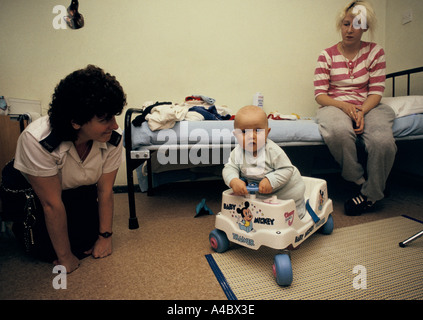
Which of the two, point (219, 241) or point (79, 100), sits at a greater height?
point (79, 100)

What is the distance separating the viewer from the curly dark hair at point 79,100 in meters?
0.81

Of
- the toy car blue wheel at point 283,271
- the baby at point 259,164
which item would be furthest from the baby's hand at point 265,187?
the toy car blue wheel at point 283,271

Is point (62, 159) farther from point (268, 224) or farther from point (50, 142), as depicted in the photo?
point (268, 224)

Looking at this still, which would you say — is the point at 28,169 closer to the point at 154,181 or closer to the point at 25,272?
the point at 25,272

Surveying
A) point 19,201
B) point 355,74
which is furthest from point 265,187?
point 355,74

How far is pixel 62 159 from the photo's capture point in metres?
0.87

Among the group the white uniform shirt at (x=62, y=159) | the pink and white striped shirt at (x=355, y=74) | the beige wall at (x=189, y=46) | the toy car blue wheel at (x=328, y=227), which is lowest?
the toy car blue wheel at (x=328, y=227)

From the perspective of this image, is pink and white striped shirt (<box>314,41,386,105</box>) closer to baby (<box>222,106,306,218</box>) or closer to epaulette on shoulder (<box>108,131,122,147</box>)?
baby (<box>222,106,306,218</box>)

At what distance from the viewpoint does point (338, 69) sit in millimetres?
1552

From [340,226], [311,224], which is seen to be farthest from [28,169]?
[340,226]

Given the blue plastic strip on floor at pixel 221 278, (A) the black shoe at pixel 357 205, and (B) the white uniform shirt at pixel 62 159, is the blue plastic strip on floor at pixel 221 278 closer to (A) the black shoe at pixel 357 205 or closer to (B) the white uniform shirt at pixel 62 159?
(B) the white uniform shirt at pixel 62 159

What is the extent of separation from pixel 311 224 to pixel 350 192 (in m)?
1.04

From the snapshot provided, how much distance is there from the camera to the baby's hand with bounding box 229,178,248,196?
886 mm

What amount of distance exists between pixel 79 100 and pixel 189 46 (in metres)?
1.38
